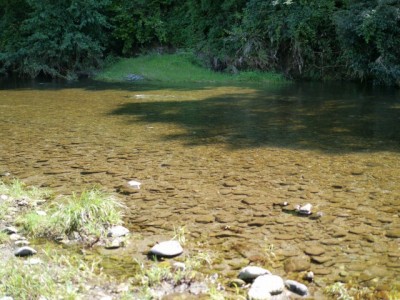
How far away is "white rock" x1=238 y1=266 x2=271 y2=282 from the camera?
369cm

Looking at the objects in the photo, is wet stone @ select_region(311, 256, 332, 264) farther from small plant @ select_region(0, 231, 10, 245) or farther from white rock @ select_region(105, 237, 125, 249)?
small plant @ select_region(0, 231, 10, 245)

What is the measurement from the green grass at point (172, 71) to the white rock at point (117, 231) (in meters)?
16.6

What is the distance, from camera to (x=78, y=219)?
461cm

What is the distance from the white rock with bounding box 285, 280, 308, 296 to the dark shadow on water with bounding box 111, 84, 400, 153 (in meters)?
4.58

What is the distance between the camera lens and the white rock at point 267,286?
345 cm

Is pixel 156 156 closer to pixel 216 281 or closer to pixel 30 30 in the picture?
pixel 216 281

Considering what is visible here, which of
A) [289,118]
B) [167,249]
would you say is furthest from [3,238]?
[289,118]

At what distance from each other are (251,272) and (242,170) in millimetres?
3206

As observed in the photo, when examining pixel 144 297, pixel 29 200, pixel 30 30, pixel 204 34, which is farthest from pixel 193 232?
pixel 30 30

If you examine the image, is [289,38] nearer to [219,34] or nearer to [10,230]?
[219,34]

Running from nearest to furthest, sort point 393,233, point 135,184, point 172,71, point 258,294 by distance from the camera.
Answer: point 258,294 → point 393,233 → point 135,184 → point 172,71

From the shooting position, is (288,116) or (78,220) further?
(288,116)

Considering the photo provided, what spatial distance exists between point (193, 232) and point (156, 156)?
316 cm

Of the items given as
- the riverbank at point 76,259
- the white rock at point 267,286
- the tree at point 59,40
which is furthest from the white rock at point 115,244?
the tree at point 59,40
